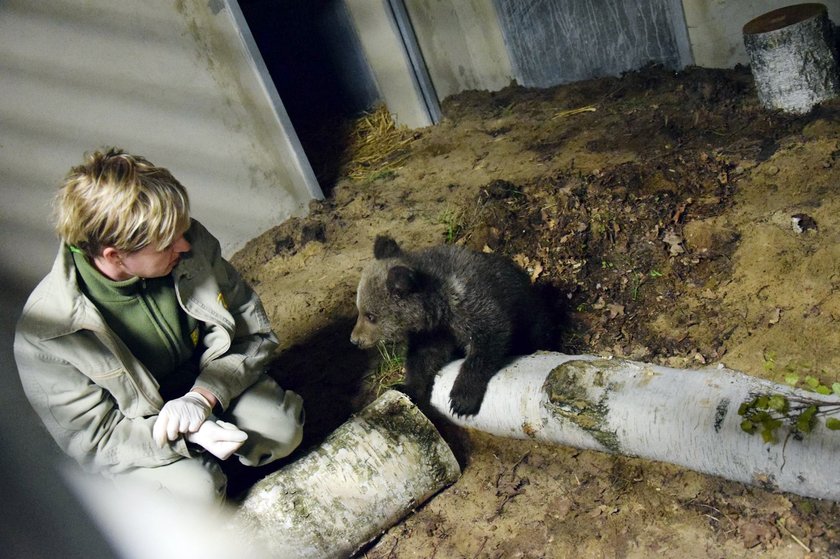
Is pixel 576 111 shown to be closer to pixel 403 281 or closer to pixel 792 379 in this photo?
pixel 403 281

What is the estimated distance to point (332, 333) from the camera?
5.53m

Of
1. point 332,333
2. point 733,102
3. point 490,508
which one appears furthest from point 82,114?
point 733,102

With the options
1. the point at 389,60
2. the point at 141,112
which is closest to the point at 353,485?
the point at 141,112

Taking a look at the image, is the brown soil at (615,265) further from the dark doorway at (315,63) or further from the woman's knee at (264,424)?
the dark doorway at (315,63)

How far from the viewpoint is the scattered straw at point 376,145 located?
8.00m

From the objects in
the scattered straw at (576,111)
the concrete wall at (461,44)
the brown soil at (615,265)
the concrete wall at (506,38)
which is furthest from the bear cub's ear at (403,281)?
the concrete wall at (461,44)

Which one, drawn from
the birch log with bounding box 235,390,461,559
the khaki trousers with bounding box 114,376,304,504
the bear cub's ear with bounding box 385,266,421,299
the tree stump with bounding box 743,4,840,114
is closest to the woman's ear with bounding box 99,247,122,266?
the khaki trousers with bounding box 114,376,304,504

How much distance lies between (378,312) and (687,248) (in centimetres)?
214

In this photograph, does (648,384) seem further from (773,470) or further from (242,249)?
(242,249)

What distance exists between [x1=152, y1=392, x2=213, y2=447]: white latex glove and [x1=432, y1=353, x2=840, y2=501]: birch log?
5.08 feet

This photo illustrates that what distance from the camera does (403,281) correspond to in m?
4.27

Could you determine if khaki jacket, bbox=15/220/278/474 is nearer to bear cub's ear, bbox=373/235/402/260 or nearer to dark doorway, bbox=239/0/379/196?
bear cub's ear, bbox=373/235/402/260

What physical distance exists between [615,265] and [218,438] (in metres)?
2.98

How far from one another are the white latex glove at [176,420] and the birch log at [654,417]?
1.55 meters
